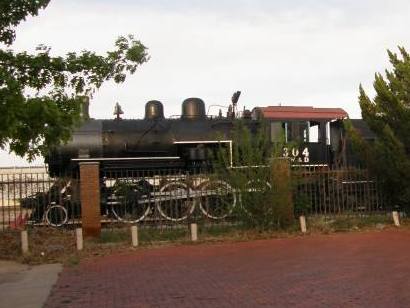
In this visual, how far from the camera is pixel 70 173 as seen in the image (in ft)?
56.6

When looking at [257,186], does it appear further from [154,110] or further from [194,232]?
[154,110]

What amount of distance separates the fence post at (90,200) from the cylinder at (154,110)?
4313 millimetres

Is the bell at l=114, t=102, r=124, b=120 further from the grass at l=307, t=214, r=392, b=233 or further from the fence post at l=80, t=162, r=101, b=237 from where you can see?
the grass at l=307, t=214, r=392, b=233

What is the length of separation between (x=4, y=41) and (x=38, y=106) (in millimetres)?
1344

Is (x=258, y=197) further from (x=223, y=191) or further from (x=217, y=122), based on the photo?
(x=217, y=122)

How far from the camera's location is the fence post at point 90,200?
14.8m

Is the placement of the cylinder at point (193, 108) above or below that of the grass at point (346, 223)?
above

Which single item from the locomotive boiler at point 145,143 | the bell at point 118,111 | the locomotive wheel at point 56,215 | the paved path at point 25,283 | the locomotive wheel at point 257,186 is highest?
the bell at point 118,111

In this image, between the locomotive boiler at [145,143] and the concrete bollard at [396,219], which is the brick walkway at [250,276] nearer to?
the concrete bollard at [396,219]

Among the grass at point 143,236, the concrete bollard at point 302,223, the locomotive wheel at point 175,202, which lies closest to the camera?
the grass at point 143,236

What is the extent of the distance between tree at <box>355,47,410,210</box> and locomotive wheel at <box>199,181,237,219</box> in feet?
12.5

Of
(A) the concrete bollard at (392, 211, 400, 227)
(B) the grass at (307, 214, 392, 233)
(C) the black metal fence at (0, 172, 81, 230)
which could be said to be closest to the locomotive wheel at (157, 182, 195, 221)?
(C) the black metal fence at (0, 172, 81, 230)

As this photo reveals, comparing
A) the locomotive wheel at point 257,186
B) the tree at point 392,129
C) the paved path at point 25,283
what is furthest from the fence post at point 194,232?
the tree at point 392,129

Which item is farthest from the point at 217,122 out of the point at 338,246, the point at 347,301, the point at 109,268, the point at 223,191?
the point at 347,301
